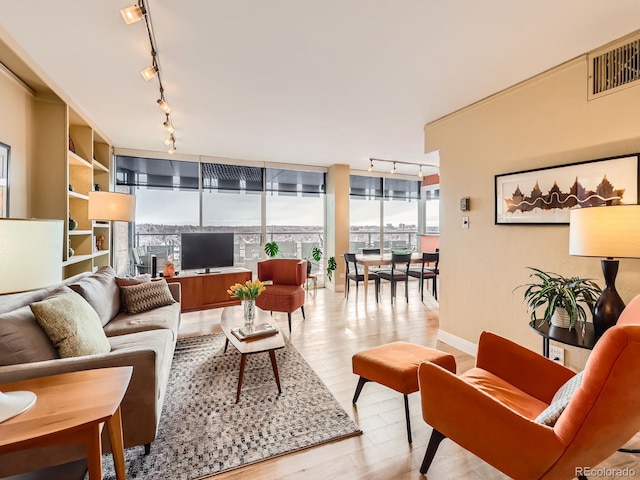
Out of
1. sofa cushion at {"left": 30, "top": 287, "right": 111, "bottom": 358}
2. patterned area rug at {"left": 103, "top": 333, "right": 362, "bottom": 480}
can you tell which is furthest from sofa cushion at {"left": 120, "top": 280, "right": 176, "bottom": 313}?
sofa cushion at {"left": 30, "top": 287, "right": 111, "bottom": 358}

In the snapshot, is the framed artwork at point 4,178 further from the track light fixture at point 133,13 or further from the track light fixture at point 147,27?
the track light fixture at point 133,13

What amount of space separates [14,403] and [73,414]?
0.88 feet

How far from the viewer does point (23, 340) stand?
5.04ft

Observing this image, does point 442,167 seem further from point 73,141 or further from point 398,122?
point 73,141

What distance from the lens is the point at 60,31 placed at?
6.76ft

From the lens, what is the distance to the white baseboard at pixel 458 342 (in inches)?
126

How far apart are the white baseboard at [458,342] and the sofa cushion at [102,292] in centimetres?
342

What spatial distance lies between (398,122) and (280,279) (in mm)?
2628

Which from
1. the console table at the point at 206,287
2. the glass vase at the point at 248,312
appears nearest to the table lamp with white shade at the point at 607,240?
the glass vase at the point at 248,312

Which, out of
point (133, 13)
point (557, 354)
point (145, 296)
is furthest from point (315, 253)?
point (133, 13)

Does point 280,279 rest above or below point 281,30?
below

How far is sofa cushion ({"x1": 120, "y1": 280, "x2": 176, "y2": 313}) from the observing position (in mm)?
3006

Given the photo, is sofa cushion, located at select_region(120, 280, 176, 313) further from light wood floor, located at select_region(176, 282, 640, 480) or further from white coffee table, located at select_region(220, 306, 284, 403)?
white coffee table, located at select_region(220, 306, 284, 403)

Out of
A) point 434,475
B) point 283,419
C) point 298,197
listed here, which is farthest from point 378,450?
point 298,197
